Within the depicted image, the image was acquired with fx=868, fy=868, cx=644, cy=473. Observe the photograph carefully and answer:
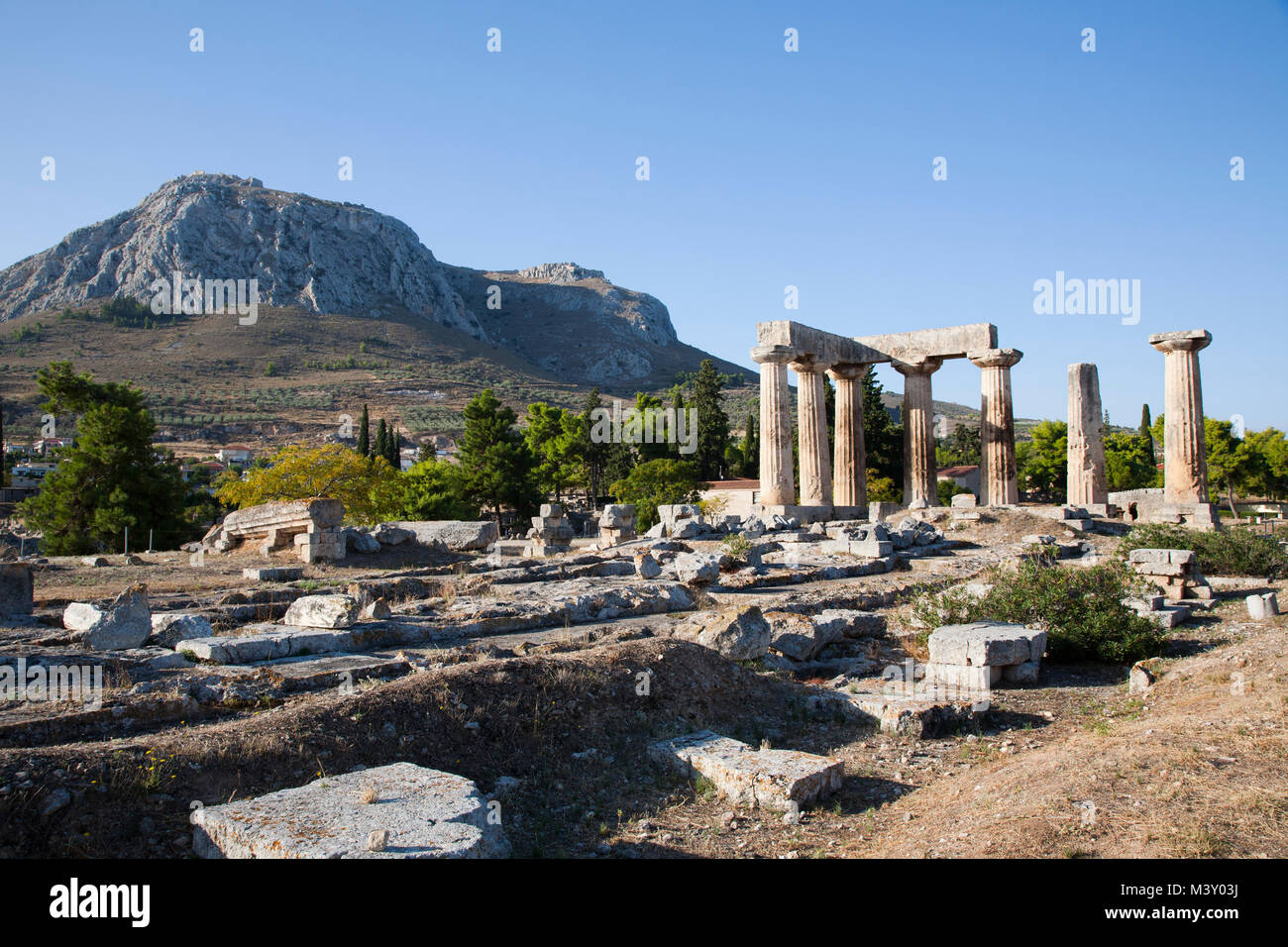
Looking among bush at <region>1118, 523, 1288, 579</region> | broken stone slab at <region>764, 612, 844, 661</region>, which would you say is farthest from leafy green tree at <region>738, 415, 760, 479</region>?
broken stone slab at <region>764, 612, 844, 661</region>

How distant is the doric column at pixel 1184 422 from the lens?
27.2 meters

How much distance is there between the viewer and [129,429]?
32656 mm

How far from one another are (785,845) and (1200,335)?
27743 mm

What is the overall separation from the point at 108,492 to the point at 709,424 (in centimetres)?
3847

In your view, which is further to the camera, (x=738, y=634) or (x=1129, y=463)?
(x=1129, y=463)

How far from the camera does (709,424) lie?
61.3 m

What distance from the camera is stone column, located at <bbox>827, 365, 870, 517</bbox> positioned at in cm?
3278

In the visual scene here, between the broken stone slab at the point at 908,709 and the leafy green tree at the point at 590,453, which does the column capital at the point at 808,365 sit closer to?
the broken stone slab at the point at 908,709

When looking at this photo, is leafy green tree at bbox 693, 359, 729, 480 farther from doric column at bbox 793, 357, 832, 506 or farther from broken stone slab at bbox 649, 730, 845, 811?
broken stone slab at bbox 649, 730, 845, 811

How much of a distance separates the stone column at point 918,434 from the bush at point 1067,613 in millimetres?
20177

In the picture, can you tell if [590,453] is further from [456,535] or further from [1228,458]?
[1228,458]

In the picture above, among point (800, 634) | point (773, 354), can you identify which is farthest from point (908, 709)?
point (773, 354)

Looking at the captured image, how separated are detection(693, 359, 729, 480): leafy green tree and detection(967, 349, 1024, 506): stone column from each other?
3086cm

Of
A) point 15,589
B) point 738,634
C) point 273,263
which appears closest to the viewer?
point 738,634
